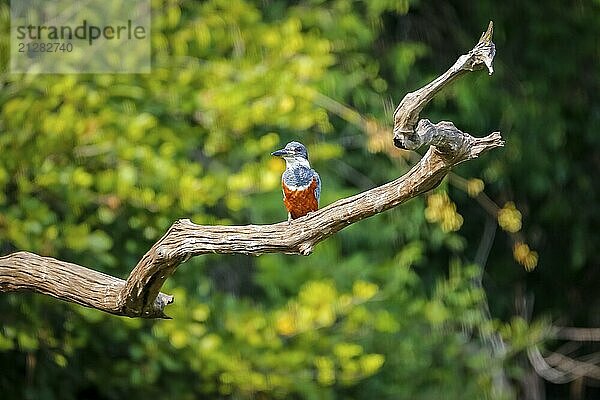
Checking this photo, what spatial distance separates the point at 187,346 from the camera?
373 centimetres

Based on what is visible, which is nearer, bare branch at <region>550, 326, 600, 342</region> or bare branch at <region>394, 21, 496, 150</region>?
bare branch at <region>394, 21, 496, 150</region>

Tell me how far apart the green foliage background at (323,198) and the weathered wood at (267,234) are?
86cm

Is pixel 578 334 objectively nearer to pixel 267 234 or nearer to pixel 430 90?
pixel 267 234

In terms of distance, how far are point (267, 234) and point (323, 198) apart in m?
2.04

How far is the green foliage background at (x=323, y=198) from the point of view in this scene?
136 inches

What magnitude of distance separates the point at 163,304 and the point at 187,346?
4.76ft

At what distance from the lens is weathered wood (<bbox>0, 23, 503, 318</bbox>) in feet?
5.77

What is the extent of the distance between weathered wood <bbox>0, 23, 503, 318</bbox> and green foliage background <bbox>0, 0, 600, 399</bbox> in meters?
0.86

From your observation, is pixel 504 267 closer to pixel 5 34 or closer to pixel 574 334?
pixel 574 334

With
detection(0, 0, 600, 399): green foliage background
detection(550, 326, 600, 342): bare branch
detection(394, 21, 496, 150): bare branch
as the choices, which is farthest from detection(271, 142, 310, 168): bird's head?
detection(550, 326, 600, 342): bare branch

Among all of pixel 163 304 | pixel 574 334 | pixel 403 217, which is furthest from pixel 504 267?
pixel 163 304

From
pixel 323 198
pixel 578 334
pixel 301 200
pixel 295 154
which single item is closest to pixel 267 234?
pixel 301 200

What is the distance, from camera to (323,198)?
13.3ft

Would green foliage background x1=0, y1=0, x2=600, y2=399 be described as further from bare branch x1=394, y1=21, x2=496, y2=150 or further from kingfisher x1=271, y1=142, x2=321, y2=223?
bare branch x1=394, y1=21, x2=496, y2=150
